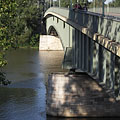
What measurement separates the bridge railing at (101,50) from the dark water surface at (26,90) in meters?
4.48

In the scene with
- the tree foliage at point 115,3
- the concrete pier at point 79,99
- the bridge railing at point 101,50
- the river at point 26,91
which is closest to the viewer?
the bridge railing at point 101,50

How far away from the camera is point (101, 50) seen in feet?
55.4

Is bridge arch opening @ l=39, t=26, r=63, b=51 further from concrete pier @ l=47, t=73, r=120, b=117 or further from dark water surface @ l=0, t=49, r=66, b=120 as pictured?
concrete pier @ l=47, t=73, r=120, b=117

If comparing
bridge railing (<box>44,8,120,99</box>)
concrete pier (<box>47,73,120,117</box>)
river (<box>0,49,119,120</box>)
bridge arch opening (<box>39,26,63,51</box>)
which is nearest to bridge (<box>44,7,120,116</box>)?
bridge railing (<box>44,8,120,99</box>)

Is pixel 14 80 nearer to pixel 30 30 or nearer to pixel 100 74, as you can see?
pixel 100 74

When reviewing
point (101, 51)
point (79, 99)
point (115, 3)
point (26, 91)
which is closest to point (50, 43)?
point (26, 91)

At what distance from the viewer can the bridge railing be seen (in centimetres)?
1349

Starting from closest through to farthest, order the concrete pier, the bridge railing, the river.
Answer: the bridge railing, the concrete pier, the river

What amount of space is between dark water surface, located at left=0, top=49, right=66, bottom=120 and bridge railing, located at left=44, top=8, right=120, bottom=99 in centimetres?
448

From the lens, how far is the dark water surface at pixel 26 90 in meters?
24.8

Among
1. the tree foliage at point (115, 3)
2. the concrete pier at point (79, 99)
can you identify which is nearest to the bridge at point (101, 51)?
the concrete pier at point (79, 99)

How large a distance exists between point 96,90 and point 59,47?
150 ft

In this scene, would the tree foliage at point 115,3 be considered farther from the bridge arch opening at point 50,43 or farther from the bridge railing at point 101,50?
the bridge arch opening at point 50,43

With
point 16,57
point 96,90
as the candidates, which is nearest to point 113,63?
point 96,90
